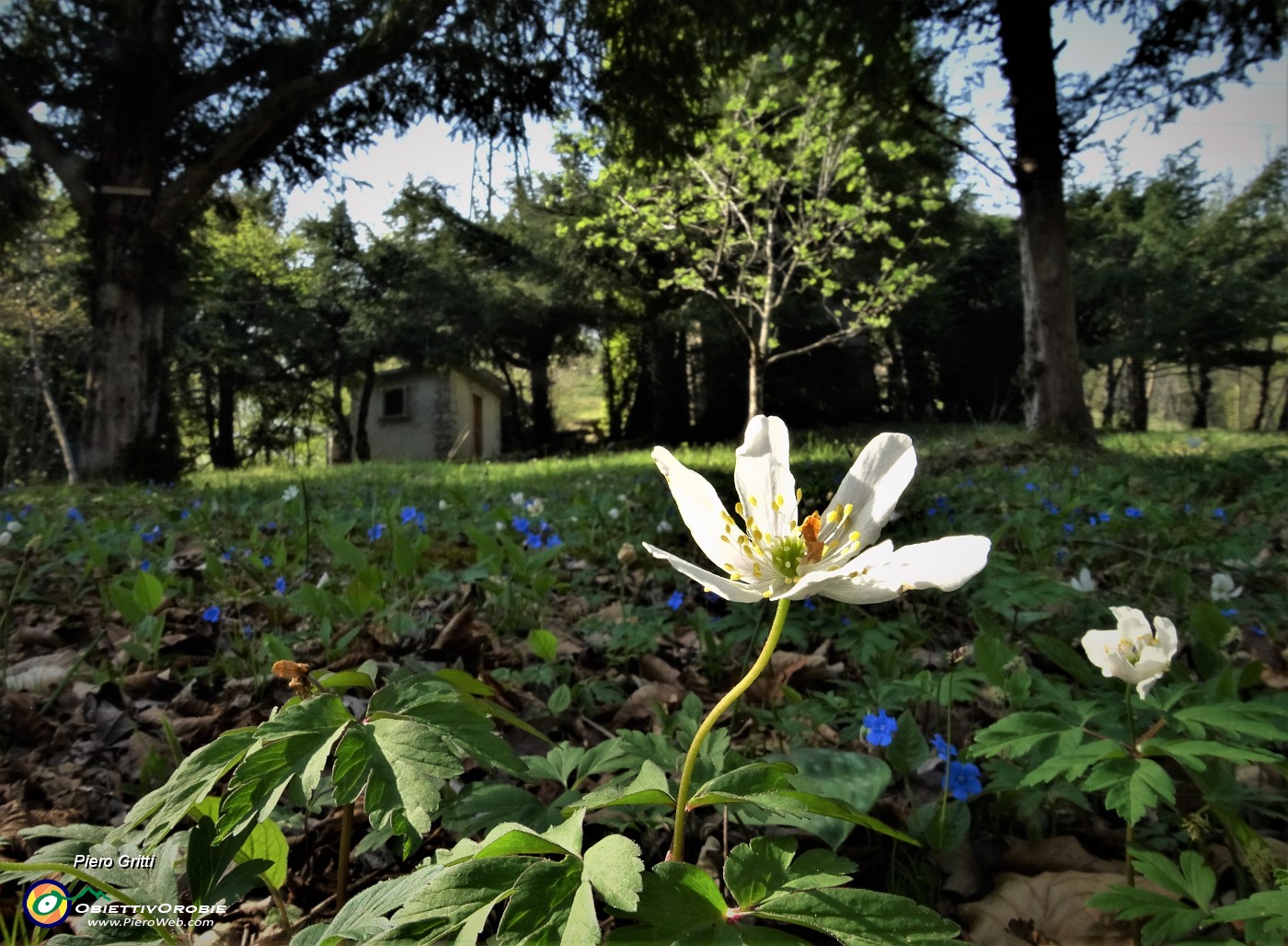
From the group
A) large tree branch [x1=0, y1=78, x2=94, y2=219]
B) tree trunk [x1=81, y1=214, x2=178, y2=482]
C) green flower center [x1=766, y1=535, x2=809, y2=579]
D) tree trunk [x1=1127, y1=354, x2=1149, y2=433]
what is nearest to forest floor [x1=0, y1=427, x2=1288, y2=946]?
green flower center [x1=766, y1=535, x2=809, y2=579]

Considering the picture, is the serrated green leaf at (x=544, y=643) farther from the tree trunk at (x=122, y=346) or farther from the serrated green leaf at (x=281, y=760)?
the tree trunk at (x=122, y=346)

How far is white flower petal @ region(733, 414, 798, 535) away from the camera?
0.85 metres

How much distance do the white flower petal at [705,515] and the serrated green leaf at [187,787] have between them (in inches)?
20.0

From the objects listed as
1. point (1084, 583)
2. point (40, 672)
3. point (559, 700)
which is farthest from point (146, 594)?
point (1084, 583)

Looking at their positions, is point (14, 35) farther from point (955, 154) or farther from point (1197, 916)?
point (955, 154)

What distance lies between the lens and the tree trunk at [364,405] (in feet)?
73.8

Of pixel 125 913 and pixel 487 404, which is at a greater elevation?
pixel 487 404

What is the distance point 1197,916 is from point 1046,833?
42 cm

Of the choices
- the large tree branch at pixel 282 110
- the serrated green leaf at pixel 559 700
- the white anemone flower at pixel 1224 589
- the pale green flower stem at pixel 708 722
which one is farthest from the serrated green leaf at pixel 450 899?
the large tree branch at pixel 282 110

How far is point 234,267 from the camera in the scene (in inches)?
813

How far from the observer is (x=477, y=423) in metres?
24.1

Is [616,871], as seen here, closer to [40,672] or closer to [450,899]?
[450,899]

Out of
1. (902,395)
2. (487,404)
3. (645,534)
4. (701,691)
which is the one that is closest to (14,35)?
(645,534)
